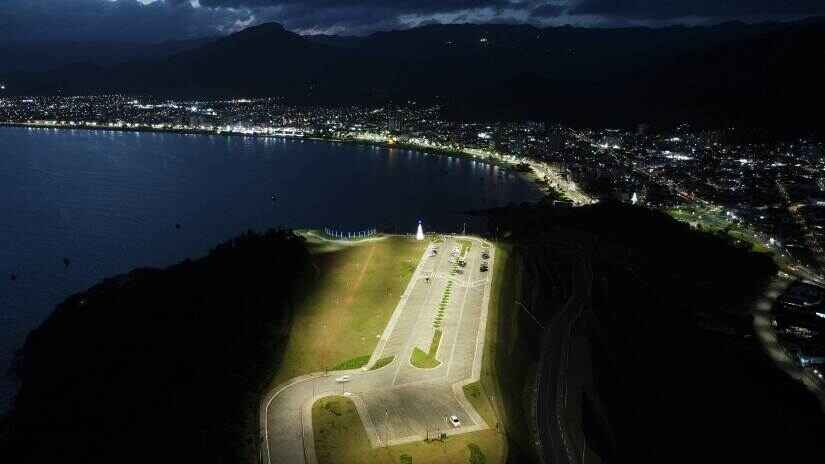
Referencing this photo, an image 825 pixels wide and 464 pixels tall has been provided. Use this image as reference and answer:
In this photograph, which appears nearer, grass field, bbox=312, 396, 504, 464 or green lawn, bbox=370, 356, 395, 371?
grass field, bbox=312, 396, 504, 464

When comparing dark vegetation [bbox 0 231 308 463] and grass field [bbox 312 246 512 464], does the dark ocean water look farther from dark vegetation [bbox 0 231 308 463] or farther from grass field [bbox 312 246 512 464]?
grass field [bbox 312 246 512 464]

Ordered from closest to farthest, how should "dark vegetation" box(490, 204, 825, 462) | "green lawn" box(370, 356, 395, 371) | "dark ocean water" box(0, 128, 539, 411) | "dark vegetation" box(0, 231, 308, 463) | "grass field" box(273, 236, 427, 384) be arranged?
"dark vegetation" box(0, 231, 308, 463), "dark vegetation" box(490, 204, 825, 462), "green lawn" box(370, 356, 395, 371), "grass field" box(273, 236, 427, 384), "dark ocean water" box(0, 128, 539, 411)

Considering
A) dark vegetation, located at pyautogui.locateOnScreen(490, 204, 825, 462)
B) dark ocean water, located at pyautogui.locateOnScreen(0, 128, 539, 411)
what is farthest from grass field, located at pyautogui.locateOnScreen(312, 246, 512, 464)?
dark ocean water, located at pyautogui.locateOnScreen(0, 128, 539, 411)

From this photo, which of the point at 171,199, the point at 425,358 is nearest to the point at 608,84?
the point at 171,199

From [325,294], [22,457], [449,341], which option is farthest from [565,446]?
[22,457]

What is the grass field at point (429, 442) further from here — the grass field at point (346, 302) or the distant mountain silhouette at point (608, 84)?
the distant mountain silhouette at point (608, 84)

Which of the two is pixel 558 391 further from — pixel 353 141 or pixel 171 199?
pixel 353 141

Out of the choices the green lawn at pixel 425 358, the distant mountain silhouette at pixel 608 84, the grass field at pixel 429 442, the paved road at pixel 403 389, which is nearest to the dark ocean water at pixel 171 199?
the paved road at pixel 403 389
